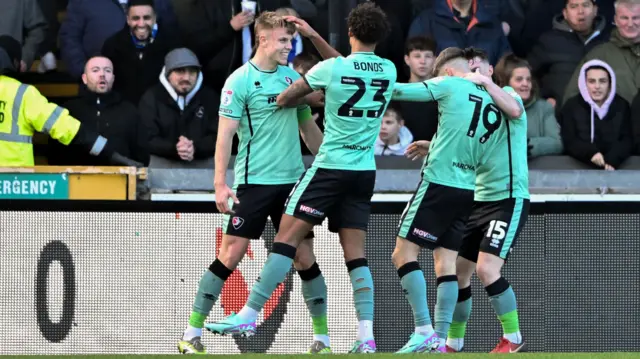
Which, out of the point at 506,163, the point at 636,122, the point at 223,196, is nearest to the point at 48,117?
the point at 223,196

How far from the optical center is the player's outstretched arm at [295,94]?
7980 mm

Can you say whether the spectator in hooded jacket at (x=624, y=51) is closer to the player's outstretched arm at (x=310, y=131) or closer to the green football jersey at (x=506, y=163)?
the green football jersey at (x=506, y=163)

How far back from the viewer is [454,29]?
36.3 feet

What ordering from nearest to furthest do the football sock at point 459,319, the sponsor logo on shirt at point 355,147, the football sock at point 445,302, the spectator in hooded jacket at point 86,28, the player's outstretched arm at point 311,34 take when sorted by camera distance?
the sponsor logo on shirt at point 355,147 < the player's outstretched arm at point 311,34 < the football sock at point 445,302 < the football sock at point 459,319 < the spectator in hooded jacket at point 86,28

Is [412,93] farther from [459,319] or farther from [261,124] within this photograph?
[459,319]

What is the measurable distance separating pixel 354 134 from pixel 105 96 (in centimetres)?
330

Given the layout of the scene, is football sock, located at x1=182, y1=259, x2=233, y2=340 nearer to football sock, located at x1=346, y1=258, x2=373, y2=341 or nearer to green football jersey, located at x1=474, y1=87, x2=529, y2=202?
football sock, located at x1=346, y1=258, x2=373, y2=341

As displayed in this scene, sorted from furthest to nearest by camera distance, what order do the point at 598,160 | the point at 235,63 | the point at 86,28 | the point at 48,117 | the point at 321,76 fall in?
the point at 86,28, the point at 235,63, the point at 598,160, the point at 48,117, the point at 321,76

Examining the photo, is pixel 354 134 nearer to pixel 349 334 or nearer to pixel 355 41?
pixel 355 41

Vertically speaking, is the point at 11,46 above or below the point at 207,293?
above

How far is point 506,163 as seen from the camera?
8477 mm

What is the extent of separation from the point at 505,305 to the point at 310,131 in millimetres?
1609

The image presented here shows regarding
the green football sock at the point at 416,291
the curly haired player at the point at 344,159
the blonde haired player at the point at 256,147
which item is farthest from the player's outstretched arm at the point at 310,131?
the green football sock at the point at 416,291

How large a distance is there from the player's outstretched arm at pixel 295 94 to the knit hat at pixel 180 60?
262 cm
